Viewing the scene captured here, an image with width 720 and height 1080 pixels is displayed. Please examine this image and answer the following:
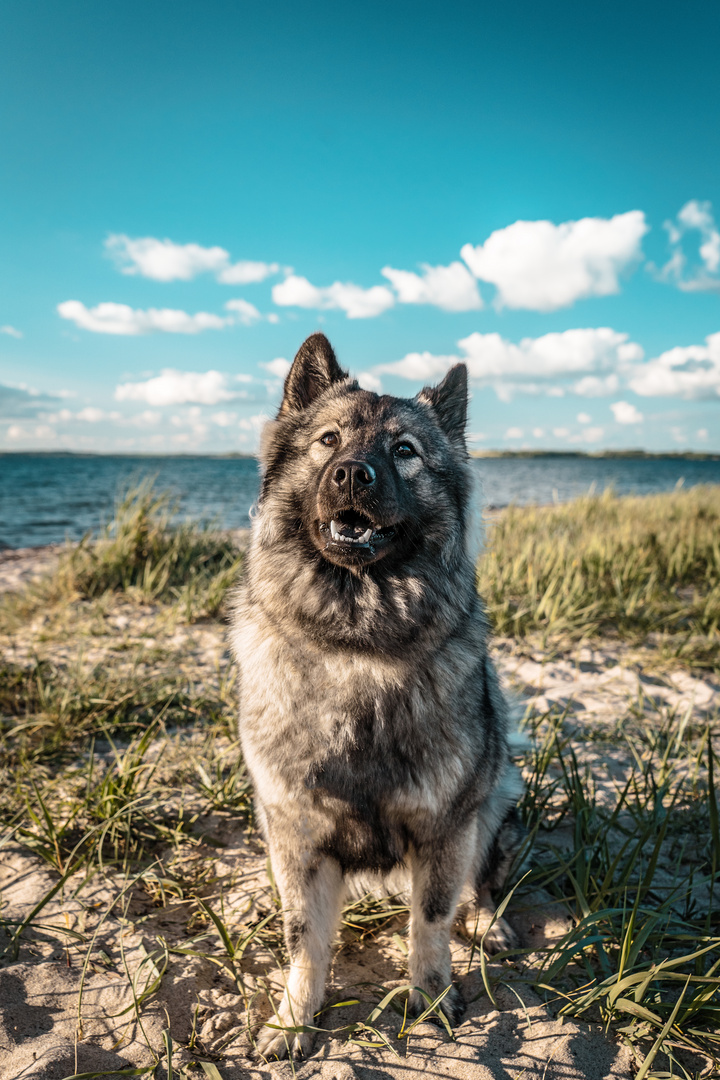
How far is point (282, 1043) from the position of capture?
1.61 meters

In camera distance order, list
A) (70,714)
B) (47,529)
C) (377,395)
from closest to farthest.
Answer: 1. (377,395)
2. (70,714)
3. (47,529)

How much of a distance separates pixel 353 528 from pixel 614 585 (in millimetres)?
4337

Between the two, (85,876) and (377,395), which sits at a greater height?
(377,395)

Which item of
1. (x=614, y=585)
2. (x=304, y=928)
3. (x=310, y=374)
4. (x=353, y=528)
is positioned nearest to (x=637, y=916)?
(x=304, y=928)

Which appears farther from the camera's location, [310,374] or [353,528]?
[310,374]

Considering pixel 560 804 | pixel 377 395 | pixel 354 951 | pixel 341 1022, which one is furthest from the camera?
pixel 560 804

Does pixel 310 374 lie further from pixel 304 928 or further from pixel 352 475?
pixel 304 928

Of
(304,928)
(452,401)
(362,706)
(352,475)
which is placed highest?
(452,401)

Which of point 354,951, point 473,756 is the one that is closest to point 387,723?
point 473,756

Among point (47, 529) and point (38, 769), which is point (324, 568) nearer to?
point (38, 769)

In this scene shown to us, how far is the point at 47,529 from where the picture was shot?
43.6ft

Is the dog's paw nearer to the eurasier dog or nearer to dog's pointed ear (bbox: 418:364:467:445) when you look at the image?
the eurasier dog

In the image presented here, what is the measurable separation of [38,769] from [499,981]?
7.42 feet

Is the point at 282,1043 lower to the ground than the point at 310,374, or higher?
lower
